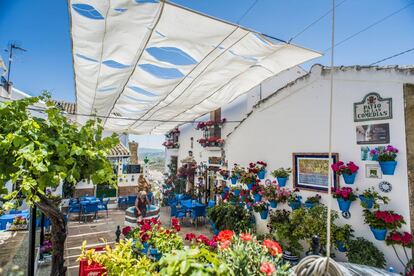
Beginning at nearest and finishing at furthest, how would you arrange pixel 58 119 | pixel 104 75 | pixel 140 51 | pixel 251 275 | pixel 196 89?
pixel 251 275 → pixel 58 119 → pixel 140 51 → pixel 104 75 → pixel 196 89

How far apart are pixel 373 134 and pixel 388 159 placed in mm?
573

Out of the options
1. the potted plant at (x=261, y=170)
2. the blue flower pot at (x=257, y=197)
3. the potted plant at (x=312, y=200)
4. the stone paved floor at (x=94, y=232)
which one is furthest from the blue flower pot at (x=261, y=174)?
the stone paved floor at (x=94, y=232)

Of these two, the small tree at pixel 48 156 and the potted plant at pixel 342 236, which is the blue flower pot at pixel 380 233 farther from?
the small tree at pixel 48 156

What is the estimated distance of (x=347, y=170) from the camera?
431 centimetres

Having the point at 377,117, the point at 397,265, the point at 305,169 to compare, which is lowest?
the point at 397,265

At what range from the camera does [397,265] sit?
12.5 feet

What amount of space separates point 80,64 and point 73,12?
1.59 metres

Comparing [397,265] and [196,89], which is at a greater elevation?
[196,89]

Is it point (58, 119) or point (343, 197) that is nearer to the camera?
point (58, 119)

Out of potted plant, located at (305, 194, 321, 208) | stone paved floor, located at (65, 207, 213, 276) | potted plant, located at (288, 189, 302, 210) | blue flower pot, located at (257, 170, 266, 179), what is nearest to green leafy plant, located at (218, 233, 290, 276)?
potted plant, located at (305, 194, 321, 208)

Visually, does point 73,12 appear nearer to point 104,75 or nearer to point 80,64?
point 80,64

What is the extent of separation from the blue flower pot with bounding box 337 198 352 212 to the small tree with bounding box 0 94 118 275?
4252 millimetres

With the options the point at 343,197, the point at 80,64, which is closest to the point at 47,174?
the point at 80,64

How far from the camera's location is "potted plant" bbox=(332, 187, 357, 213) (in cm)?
427
